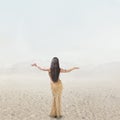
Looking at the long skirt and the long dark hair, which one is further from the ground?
the long dark hair

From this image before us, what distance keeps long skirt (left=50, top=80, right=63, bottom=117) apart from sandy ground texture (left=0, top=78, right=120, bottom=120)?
0.37 m

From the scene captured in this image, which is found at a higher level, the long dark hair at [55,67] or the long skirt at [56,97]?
the long dark hair at [55,67]

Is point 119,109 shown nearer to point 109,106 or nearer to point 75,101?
point 109,106

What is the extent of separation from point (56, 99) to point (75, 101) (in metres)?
3.97

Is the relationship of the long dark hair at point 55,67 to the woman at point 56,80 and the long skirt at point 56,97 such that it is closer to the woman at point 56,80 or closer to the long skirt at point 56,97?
the woman at point 56,80

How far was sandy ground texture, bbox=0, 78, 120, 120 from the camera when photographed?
18309mm

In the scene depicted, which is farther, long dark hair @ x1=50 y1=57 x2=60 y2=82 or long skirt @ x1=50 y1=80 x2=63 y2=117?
long skirt @ x1=50 y1=80 x2=63 y2=117

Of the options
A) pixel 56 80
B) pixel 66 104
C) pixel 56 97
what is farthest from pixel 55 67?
pixel 66 104

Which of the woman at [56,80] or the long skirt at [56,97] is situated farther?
the long skirt at [56,97]

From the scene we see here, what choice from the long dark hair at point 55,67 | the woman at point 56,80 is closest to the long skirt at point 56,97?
the woman at point 56,80

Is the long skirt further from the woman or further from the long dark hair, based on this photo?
the long dark hair

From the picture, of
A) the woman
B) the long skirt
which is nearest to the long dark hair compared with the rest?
the woman

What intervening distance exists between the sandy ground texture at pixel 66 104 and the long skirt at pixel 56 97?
1.21 feet

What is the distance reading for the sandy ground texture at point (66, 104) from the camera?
1831cm
